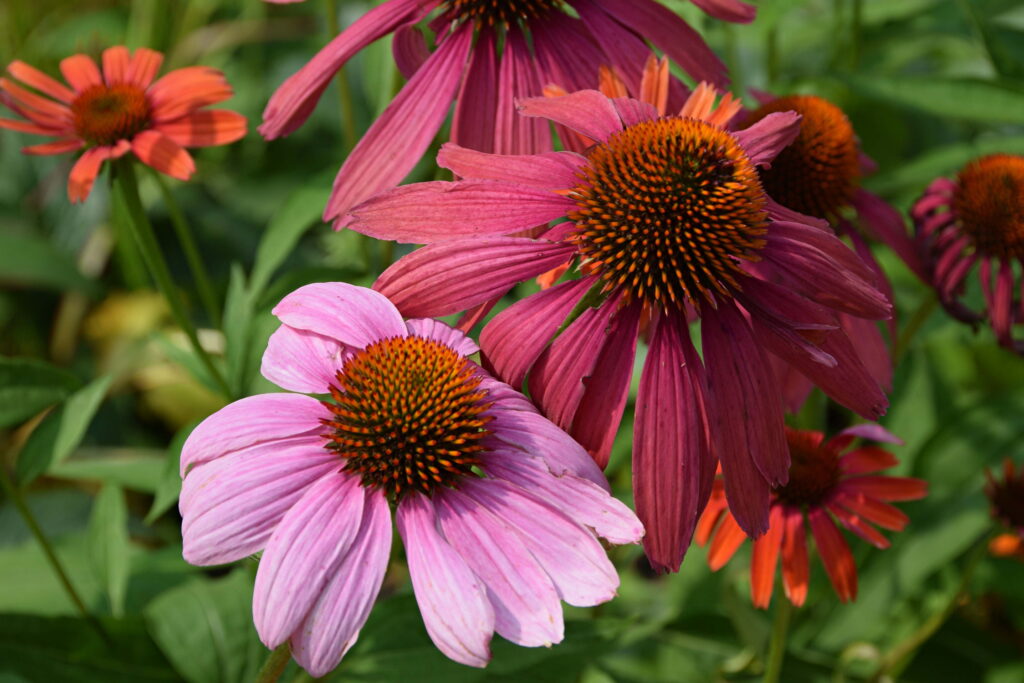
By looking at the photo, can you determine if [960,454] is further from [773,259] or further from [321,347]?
[321,347]

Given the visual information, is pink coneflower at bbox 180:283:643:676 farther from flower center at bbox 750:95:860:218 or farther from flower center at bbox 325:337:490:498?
flower center at bbox 750:95:860:218

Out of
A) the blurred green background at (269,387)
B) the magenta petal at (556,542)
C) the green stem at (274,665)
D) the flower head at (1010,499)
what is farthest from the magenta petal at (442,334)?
the flower head at (1010,499)

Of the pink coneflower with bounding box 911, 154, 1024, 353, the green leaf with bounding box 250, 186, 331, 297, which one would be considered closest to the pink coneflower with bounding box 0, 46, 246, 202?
the green leaf with bounding box 250, 186, 331, 297

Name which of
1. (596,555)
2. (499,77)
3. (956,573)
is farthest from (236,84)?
(596,555)

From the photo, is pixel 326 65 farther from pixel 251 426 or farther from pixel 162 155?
pixel 251 426

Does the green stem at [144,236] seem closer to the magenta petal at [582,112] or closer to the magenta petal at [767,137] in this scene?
the magenta petal at [582,112]

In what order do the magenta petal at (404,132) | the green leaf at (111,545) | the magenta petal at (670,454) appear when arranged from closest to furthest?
1. the magenta petal at (670,454)
2. the magenta petal at (404,132)
3. the green leaf at (111,545)
